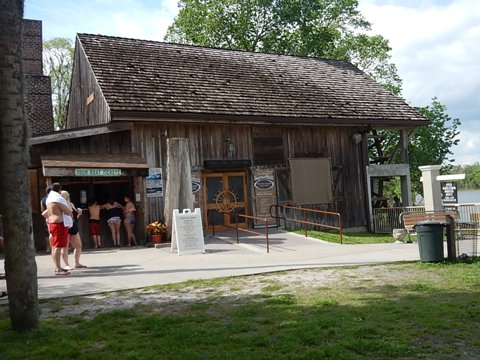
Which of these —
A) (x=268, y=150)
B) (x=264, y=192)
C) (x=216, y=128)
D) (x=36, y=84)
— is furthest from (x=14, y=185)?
(x=36, y=84)

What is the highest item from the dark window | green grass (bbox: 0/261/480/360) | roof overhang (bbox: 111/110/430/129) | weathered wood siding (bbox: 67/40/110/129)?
weathered wood siding (bbox: 67/40/110/129)

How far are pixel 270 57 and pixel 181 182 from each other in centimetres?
1204

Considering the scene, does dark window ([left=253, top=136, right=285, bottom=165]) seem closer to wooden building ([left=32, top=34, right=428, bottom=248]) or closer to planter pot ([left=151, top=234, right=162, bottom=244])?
wooden building ([left=32, top=34, right=428, bottom=248])

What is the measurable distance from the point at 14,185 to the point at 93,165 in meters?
9.08

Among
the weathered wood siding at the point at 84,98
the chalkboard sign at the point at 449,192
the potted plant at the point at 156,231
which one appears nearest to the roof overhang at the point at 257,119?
the weathered wood siding at the point at 84,98

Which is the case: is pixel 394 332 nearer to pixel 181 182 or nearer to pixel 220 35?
pixel 181 182

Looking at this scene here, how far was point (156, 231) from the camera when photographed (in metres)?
A: 14.9

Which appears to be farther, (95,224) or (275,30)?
(275,30)

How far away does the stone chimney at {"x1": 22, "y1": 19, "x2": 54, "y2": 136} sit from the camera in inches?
1249

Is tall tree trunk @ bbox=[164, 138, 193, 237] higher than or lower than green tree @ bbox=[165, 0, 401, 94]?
lower

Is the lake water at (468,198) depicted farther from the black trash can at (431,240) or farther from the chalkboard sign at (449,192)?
the black trash can at (431,240)

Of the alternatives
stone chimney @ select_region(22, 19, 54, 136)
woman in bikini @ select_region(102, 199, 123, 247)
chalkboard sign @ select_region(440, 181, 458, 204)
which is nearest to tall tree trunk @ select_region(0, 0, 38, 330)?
woman in bikini @ select_region(102, 199, 123, 247)

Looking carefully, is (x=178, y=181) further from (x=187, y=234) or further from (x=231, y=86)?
(x=231, y=86)

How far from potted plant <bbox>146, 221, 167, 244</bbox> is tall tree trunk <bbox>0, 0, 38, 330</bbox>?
358 inches
